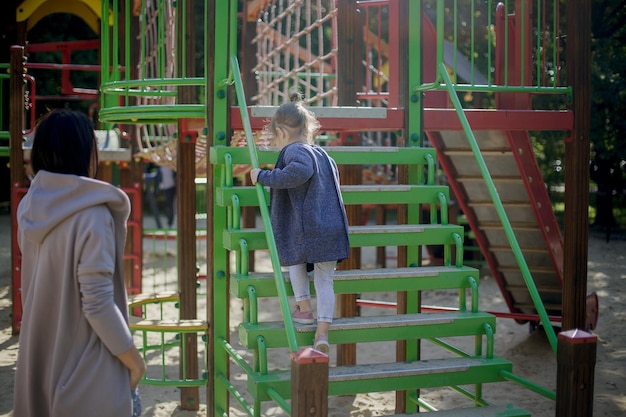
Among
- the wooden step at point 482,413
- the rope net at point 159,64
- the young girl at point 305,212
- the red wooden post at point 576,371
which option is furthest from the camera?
the rope net at point 159,64

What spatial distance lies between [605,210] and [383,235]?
1334cm

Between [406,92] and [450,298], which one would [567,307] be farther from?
[450,298]

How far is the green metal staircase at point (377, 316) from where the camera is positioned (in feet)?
13.5

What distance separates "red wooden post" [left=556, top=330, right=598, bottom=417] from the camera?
3.69 m

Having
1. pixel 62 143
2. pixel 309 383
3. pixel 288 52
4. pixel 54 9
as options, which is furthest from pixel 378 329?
pixel 54 9

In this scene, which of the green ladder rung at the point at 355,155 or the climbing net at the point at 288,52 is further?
the climbing net at the point at 288,52

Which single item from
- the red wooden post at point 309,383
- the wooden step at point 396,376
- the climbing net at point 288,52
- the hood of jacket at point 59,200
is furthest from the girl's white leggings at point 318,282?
the climbing net at point 288,52

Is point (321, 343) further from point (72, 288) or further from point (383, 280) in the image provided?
point (72, 288)

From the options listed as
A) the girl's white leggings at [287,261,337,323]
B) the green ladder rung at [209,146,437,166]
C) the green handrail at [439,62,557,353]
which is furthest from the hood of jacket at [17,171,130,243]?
the green handrail at [439,62,557,353]

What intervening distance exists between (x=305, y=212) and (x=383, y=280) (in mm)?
637

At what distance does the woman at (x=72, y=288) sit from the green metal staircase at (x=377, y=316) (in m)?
1.27

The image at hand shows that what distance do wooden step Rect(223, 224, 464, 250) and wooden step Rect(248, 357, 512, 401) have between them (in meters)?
0.73

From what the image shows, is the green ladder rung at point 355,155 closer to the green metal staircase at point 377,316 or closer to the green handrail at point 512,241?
the green metal staircase at point 377,316

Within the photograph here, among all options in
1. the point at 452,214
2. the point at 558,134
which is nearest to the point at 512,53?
the point at 452,214
